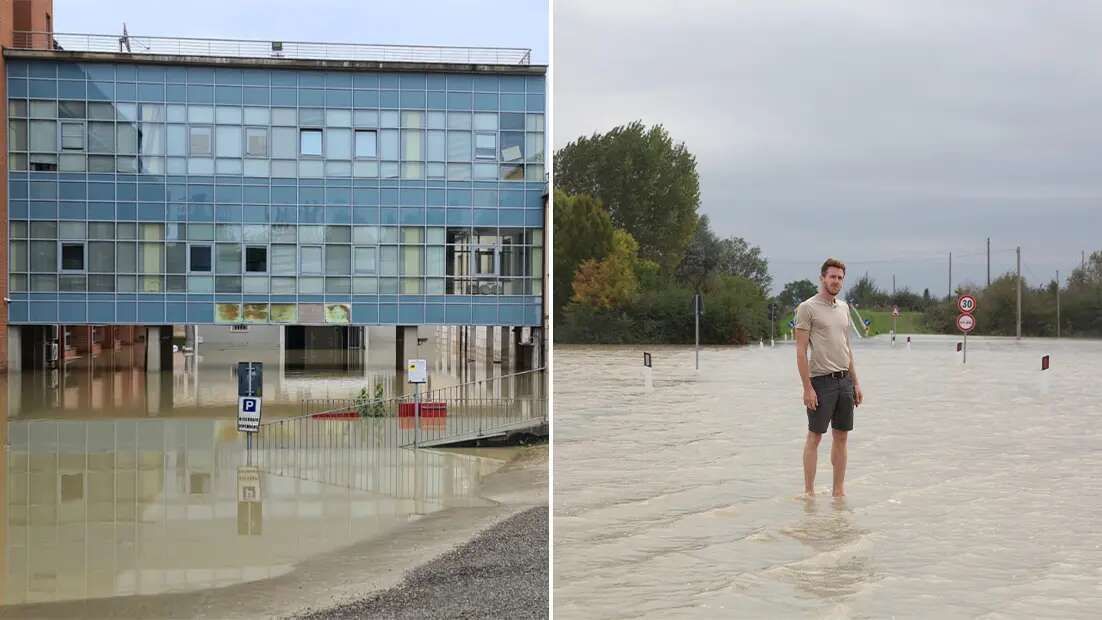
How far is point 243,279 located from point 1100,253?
38.1 meters

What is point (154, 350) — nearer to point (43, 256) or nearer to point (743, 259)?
point (43, 256)

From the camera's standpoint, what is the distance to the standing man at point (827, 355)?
603cm

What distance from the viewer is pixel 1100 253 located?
5000 cm

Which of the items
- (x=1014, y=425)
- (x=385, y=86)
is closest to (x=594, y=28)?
(x=385, y=86)

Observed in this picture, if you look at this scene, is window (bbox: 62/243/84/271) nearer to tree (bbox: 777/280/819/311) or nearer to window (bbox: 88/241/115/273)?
window (bbox: 88/241/115/273)

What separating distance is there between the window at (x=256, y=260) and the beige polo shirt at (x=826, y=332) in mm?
21954

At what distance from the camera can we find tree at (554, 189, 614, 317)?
1130 inches

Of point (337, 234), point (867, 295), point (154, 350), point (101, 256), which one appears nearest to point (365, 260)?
point (337, 234)

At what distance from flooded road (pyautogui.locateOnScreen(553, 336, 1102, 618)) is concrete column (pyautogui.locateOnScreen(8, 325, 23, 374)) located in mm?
15257

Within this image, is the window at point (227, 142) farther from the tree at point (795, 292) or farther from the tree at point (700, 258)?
the tree at point (795, 292)

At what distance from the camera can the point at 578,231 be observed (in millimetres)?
29172

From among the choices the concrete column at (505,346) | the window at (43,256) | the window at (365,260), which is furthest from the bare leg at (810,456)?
the concrete column at (505,346)

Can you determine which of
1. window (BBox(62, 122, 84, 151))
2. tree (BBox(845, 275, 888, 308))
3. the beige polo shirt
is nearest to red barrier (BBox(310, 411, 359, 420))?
the beige polo shirt

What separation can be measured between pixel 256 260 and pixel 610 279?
9643 millimetres
